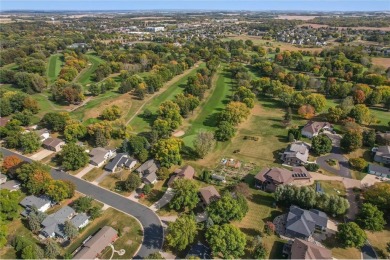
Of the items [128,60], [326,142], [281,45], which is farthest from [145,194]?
[281,45]

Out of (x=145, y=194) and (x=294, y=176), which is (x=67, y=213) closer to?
(x=145, y=194)

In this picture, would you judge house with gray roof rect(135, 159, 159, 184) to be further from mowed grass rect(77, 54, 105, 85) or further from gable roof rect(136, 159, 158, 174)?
mowed grass rect(77, 54, 105, 85)

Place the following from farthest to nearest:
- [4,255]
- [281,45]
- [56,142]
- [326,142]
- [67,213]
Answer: [281,45]
[56,142]
[326,142]
[67,213]
[4,255]

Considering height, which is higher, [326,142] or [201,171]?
[326,142]

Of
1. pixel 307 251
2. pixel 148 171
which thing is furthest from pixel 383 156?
pixel 148 171

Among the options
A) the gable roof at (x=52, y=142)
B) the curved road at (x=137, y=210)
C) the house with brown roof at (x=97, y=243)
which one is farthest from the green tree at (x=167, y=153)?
the gable roof at (x=52, y=142)

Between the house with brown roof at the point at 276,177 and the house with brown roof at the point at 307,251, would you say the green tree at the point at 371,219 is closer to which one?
the house with brown roof at the point at 307,251

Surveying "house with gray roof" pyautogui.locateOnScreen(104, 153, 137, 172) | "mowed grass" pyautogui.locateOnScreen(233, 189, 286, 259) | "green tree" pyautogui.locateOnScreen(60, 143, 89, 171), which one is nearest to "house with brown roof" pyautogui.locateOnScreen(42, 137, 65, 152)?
"green tree" pyautogui.locateOnScreen(60, 143, 89, 171)
